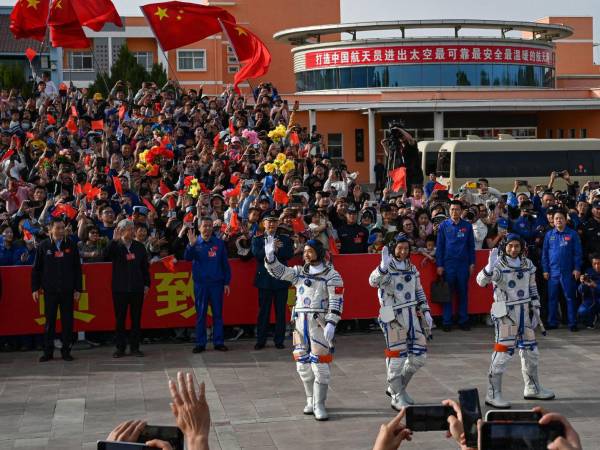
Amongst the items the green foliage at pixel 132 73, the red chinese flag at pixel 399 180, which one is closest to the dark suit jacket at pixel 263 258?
the red chinese flag at pixel 399 180

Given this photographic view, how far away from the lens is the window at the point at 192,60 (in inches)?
2290

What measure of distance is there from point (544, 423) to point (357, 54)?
46.7 metres

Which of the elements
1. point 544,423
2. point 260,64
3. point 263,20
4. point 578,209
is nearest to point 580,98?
point 263,20

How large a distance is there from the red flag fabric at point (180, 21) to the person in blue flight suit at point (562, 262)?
37.2 ft

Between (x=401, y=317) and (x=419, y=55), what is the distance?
39.0m

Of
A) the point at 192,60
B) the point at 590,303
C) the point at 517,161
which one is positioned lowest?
the point at 590,303

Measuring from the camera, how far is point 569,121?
49812mm

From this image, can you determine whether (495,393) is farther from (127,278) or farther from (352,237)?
(127,278)

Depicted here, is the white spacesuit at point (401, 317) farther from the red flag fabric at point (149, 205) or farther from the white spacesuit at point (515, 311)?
the red flag fabric at point (149, 205)

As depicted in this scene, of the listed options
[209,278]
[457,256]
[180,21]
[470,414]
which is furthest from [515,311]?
[180,21]

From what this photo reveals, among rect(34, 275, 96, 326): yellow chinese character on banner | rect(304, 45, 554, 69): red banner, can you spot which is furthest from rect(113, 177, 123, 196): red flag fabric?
rect(304, 45, 554, 69): red banner

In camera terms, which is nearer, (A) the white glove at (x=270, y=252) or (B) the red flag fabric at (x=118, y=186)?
(A) the white glove at (x=270, y=252)

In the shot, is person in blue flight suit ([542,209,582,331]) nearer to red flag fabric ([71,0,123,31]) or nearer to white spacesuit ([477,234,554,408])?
white spacesuit ([477,234,554,408])

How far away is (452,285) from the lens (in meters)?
15.9
